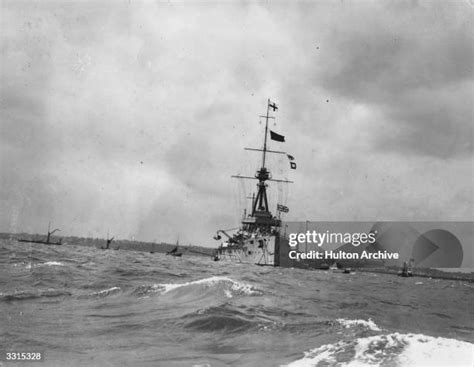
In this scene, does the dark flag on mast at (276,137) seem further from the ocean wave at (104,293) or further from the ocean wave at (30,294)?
the ocean wave at (30,294)

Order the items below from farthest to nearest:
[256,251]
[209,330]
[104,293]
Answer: [256,251]
[104,293]
[209,330]

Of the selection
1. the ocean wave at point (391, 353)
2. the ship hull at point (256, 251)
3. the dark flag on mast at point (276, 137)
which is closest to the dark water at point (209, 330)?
the ocean wave at point (391, 353)

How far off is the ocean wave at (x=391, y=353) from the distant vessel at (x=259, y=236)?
59.0 metres

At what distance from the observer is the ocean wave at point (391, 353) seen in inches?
309

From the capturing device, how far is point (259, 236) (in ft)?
232

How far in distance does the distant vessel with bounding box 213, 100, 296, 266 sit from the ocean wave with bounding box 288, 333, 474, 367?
59.0 m

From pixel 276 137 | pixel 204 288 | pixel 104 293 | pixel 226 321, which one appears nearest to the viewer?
pixel 226 321

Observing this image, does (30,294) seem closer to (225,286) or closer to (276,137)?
(225,286)

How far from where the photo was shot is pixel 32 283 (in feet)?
58.3

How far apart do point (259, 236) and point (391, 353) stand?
6255 centimetres

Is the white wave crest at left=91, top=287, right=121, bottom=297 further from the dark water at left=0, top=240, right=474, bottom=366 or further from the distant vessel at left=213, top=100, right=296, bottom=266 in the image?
the distant vessel at left=213, top=100, right=296, bottom=266

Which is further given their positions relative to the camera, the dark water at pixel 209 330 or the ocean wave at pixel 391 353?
the dark water at pixel 209 330

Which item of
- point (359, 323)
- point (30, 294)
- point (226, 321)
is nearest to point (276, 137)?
point (30, 294)

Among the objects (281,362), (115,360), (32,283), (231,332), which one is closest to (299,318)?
(231,332)
